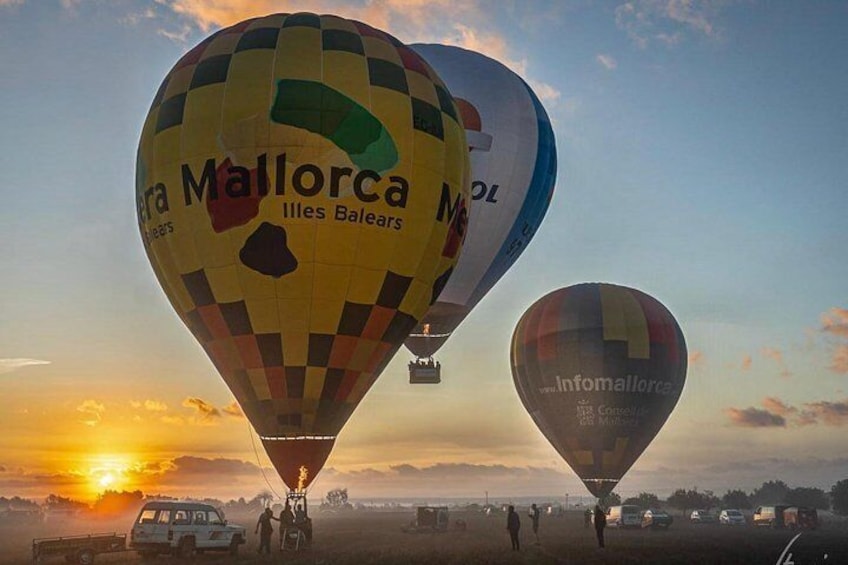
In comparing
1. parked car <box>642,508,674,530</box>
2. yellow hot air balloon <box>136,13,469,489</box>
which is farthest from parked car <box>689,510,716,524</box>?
yellow hot air balloon <box>136,13,469,489</box>

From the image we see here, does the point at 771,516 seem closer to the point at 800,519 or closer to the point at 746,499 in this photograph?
the point at 800,519

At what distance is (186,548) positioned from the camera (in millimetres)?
27312

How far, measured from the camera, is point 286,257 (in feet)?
80.8

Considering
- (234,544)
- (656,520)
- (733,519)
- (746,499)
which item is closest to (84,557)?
(234,544)

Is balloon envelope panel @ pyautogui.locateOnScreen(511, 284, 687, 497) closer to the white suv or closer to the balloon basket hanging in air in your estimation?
the balloon basket hanging in air

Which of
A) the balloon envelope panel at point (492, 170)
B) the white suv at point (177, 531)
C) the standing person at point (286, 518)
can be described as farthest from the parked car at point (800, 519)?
the standing person at point (286, 518)

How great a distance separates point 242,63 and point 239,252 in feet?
18.4

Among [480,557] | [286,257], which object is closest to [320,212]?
[286,257]

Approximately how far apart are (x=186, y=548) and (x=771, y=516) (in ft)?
146

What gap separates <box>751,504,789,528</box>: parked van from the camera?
192 feet

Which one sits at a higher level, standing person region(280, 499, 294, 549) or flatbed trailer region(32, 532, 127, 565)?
standing person region(280, 499, 294, 549)

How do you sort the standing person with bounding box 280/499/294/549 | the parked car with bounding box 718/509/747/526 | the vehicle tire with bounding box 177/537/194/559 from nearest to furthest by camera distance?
the standing person with bounding box 280/499/294/549
the vehicle tire with bounding box 177/537/194/559
the parked car with bounding box 718/509/747/526

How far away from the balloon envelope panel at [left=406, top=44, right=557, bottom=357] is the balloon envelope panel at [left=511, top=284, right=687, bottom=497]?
781 cm

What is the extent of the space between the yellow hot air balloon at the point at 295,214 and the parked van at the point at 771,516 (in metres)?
41.5
